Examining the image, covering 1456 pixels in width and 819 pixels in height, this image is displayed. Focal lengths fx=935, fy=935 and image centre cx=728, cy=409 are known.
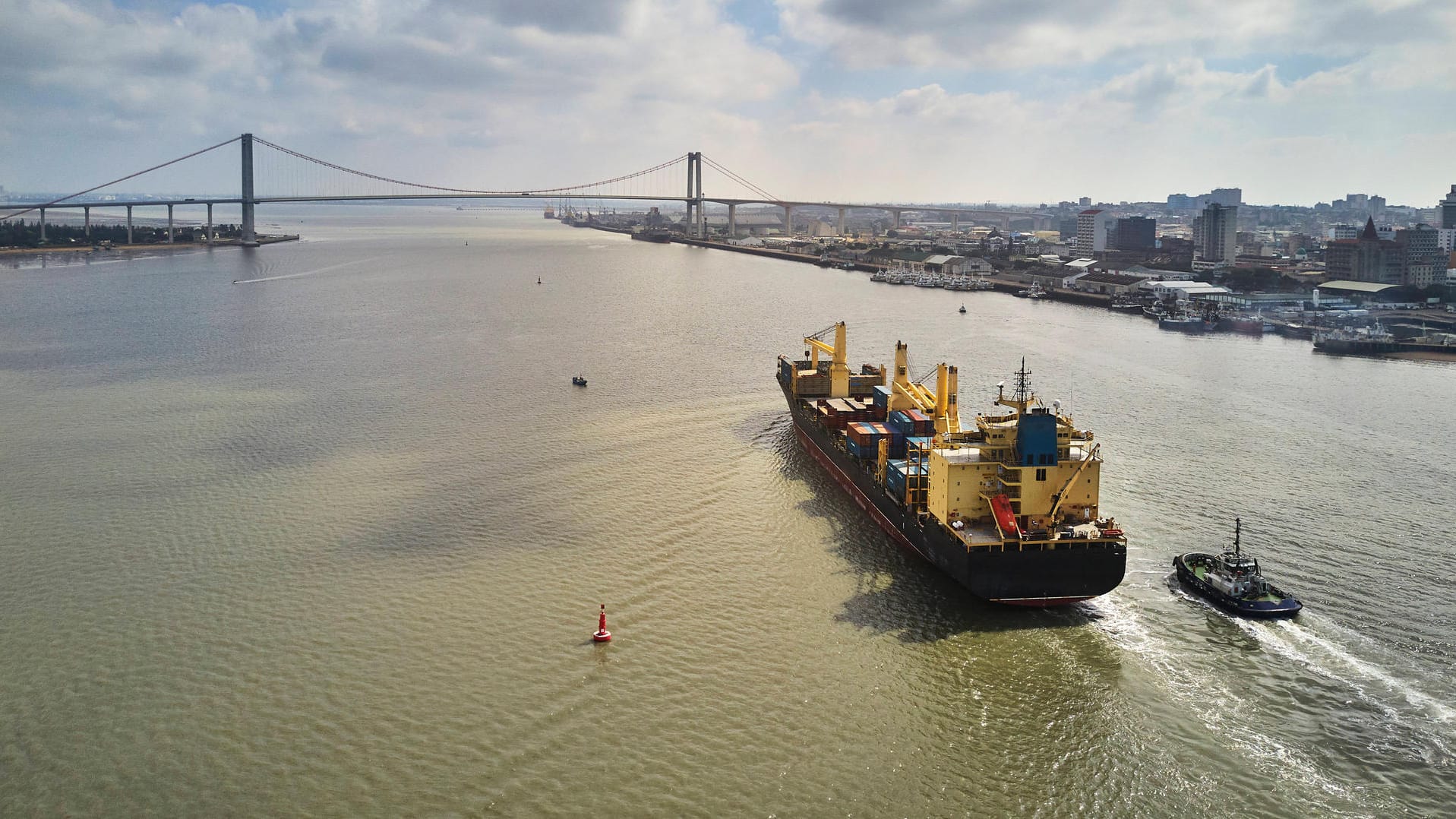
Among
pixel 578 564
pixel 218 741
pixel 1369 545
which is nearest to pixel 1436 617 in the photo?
pixel 1369 545

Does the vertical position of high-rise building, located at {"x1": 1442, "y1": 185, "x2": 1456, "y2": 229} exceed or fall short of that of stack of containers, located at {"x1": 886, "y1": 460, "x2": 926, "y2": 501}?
it exceeds it

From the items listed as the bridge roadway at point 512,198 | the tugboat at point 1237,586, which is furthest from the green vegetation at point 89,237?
the tugboat at point 1237,586

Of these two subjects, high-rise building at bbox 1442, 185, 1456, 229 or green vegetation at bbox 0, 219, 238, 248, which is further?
high-rise building at bbox 1442, 185, 1456, 229

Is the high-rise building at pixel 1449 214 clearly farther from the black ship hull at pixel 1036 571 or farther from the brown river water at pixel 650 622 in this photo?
the black ship hull at pixel 1036 571

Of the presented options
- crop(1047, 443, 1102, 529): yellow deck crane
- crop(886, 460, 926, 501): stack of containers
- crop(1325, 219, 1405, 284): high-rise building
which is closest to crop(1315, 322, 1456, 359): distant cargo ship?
crop(1325, 219, 1405, 284): high-rise building

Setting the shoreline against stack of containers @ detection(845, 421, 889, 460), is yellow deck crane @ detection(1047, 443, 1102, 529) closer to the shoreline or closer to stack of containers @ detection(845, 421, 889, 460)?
stack of containers @ detection(845, 421, 889, 460)

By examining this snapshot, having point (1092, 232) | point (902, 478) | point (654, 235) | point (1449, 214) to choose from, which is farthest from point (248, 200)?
point (1449, 214)
